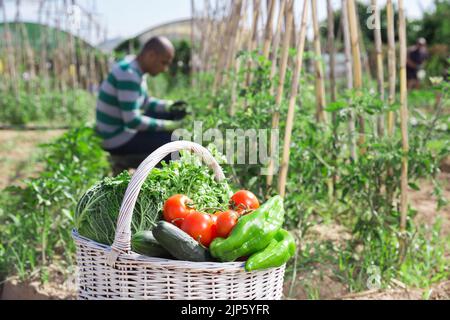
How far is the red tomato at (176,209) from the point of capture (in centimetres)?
187

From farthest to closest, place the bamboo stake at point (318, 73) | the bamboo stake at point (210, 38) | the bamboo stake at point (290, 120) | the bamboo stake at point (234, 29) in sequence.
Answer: the bamboo stake at point (210, 38)
the bamboo stake at point (234, 29)
the bamboo stake at point (318, 73)
the bamboo stake at point (290, 120)

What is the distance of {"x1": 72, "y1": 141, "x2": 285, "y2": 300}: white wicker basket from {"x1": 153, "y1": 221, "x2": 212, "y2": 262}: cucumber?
37 mm

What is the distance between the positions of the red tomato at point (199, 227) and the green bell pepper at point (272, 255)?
16 centimetres

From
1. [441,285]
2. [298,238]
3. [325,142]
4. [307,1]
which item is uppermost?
[307,1]

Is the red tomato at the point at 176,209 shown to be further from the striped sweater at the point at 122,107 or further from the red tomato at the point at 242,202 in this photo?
the striped sweater at the point at 122,107

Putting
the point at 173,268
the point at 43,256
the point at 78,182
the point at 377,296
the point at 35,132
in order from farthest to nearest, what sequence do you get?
the point at 35,132
the point at 78,182
the point at 43,256
the point at 377,296
the point at 173,268

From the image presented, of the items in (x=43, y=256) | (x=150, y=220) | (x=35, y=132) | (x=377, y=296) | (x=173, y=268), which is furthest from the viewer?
(x=35, y=132)

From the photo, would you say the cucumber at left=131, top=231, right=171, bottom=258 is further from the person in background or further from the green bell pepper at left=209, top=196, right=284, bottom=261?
the person in background

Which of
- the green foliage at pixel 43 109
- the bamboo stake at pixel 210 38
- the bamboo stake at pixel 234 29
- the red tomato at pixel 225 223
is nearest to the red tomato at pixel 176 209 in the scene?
the red tomato at pixel 225 223

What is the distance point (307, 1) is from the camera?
2.71 metres

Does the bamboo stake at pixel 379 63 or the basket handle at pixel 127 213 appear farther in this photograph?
the bamboo stake at pixel 379 63

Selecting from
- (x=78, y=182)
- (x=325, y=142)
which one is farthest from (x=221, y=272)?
(x=78, y=182)
